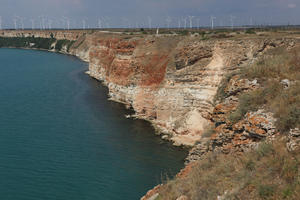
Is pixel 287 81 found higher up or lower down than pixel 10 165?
higher up

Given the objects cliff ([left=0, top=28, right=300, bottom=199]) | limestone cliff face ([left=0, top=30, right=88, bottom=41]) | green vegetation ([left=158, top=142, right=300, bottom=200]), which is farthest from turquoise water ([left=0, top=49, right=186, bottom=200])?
limestone cliff face ([left=0, top=30, right=88, bottom=41])

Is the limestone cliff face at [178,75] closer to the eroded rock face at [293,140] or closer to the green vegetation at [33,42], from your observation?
the eroded rock face at [293,140]

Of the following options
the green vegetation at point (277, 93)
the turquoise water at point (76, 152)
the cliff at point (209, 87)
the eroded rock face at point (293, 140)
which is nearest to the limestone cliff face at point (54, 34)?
the cliff at point (209, 87)

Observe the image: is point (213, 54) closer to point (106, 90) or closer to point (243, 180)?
point (243, 180)

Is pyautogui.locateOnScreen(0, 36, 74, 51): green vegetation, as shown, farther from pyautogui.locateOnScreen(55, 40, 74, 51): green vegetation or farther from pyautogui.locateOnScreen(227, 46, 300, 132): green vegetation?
pyautogui.locateOnScreen(227, 46, 300, 132): green vegetation

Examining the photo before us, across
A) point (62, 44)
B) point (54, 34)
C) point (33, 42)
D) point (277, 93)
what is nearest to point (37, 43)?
point (33, 42)

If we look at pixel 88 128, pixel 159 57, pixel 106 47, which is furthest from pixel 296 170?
pixel 106 47

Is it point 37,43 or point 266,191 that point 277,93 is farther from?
point 37,43
